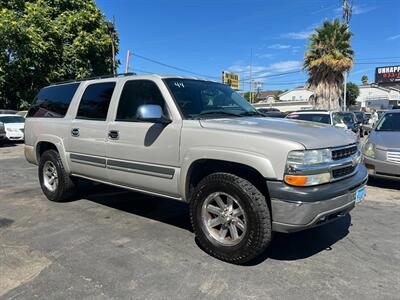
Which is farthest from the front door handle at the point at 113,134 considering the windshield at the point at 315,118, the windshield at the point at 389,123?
the windshield at the point at 315,118

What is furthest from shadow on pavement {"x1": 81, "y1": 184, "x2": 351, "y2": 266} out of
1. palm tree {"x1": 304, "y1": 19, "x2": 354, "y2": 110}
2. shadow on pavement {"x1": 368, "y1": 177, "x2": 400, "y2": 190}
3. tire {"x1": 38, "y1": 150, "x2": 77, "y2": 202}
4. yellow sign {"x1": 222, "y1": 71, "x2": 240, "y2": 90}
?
yellow sign {"x1": 222, "y1": 71, "x2": 240, "y2": 90}

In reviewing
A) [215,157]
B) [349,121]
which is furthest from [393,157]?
[349,121]

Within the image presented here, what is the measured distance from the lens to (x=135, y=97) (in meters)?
4.78

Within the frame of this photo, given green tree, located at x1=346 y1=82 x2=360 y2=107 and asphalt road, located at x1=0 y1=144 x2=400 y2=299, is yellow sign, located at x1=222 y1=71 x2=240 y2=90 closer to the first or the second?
green tree, located at x1=346 y1=82 x2=360 y2=107

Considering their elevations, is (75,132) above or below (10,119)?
below

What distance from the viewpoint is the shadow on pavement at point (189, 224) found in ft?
13.6

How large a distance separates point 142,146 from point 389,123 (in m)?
6.47

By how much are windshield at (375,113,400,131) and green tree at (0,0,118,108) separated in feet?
57.5

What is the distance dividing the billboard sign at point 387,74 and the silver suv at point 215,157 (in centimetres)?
7643

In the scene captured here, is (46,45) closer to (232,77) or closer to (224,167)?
(224,167)

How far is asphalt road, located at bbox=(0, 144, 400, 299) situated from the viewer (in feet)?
10.7

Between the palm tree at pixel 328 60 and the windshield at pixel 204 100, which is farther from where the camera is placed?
the palm tree at pixel 328 60

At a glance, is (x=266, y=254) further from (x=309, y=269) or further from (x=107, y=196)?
(x=107, y=196)

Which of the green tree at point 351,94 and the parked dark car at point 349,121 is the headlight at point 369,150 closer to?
the parked dark car at point 349,121
